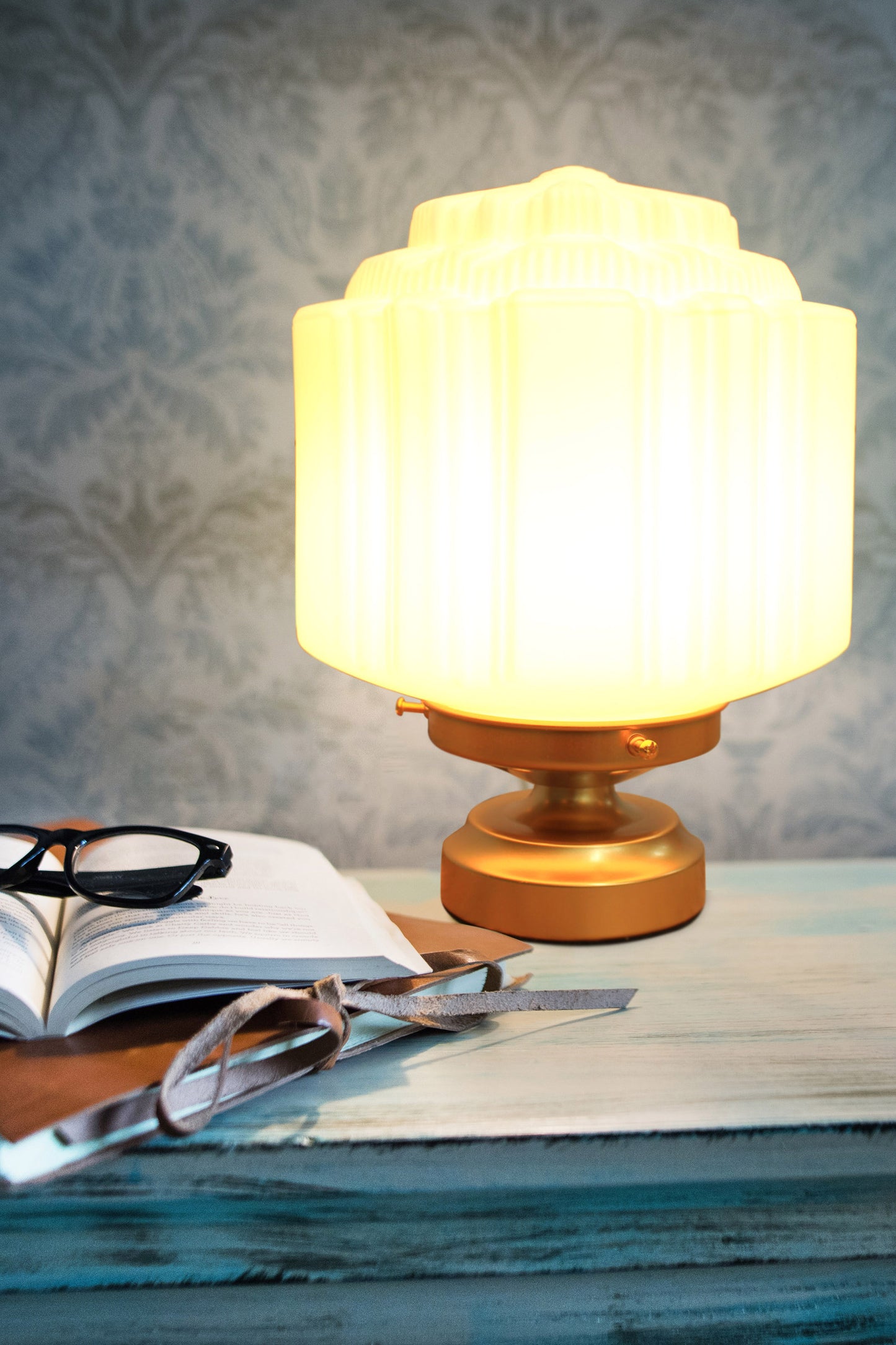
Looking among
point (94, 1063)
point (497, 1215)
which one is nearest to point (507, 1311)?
point (497, 1215)

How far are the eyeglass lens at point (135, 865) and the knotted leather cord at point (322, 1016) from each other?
0.13 metres

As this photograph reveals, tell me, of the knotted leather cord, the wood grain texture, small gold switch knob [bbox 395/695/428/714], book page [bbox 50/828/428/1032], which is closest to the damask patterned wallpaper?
small gold switch knob [bbox 395/695/428/714]

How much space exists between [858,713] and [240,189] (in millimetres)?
798

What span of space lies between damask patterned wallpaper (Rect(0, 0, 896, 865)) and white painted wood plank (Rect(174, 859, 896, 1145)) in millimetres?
328

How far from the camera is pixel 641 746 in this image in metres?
0.78

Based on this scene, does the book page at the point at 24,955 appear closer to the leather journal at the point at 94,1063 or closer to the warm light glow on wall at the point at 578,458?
the leather journal at the point at 94,1063

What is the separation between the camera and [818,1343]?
62 centimetres

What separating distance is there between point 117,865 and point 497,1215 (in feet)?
1.17

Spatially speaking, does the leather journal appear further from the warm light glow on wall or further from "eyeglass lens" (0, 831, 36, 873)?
the warm light glow on wall

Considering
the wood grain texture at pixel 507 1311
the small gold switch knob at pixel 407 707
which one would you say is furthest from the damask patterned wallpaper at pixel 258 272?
the wood grain texture at pixel 507 1311

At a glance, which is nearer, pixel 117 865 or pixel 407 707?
pixel 117 865

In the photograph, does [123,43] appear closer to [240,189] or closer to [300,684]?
[240,189]

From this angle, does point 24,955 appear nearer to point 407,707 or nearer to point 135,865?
point 135,865

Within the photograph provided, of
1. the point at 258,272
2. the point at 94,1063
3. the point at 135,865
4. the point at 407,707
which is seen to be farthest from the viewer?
the point at 258,272
